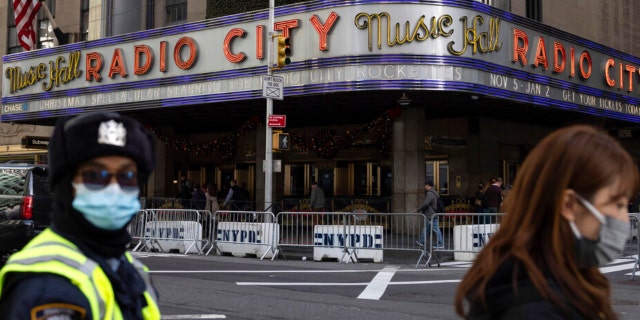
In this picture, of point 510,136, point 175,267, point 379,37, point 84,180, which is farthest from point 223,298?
point 510,136

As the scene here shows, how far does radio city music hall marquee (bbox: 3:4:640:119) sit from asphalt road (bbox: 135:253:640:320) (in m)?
6.75

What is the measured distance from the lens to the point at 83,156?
6.82ft

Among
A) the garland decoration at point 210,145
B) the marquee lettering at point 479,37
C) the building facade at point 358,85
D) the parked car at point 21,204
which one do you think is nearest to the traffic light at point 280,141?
the building facade at point 358,85

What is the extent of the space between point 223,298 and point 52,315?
26.3 ft

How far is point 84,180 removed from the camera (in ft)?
6.88

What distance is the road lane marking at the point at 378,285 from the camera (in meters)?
10.3

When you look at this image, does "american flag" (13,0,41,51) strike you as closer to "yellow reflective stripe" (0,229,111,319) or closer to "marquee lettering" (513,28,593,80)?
"marquee lettering" (513,28,593,80)

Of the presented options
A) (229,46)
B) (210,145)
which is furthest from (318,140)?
(229,46)

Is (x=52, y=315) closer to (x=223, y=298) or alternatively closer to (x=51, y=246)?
(x=51, y=246)

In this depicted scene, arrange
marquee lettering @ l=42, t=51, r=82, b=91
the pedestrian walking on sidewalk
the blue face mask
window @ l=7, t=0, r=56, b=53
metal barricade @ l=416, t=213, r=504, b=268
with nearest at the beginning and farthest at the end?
the blue face mask, metal barricade @ l=416, t=213, r=504, b=268, the pedestrian walking on sidewalk, marquee lettering @ l=42, t=51, r=82, b=91, window @ l=7, t=0, r=56, b=53

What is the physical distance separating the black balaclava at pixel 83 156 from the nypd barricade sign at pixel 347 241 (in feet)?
45.2

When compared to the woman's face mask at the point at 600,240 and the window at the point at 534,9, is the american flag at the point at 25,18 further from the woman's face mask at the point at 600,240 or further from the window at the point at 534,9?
the woman's face mask at the point at 600,240

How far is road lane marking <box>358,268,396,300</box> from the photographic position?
404 inches

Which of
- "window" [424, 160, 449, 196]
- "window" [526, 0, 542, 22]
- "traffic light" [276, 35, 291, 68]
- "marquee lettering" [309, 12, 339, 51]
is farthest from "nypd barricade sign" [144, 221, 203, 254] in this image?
"window" [526, 0, 542, 22]
